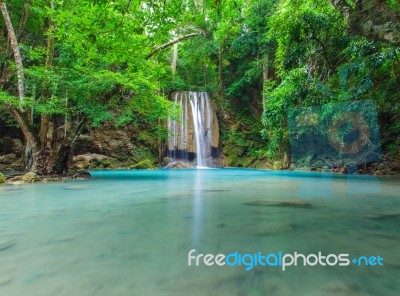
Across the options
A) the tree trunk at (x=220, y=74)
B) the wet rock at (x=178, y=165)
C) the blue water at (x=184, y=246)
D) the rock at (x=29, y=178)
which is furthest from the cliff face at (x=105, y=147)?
the blue water at (x=184, y=246)

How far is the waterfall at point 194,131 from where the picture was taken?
20062 millimetres

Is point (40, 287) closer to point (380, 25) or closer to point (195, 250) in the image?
point (195, 250)

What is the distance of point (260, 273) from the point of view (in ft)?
5.07

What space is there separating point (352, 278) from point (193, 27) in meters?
19.7

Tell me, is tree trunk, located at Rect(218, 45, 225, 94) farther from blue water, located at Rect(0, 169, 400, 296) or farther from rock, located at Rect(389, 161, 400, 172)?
blue water, located at Rect(0, 169, 400, 296)

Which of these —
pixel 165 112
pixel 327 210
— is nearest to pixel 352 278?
pixel 327 210

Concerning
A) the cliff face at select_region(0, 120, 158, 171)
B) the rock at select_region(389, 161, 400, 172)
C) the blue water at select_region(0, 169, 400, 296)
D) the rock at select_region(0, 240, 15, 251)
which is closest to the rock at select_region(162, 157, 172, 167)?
the cliff face at select_region(0, 120, 158, 171)

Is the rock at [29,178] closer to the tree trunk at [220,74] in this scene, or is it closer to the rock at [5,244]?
the rock at [5,244]

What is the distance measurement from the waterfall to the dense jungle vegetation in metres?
6.41

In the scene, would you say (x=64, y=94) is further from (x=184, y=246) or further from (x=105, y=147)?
(x=105, y=147)

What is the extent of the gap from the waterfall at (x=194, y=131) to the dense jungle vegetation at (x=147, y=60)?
641 centimetres

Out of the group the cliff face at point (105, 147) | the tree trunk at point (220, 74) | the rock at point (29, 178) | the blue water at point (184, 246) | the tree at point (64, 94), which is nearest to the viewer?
the blue water at point (184, 246)

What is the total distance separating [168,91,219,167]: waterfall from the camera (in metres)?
20.1

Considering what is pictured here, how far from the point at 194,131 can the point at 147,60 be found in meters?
11.6
